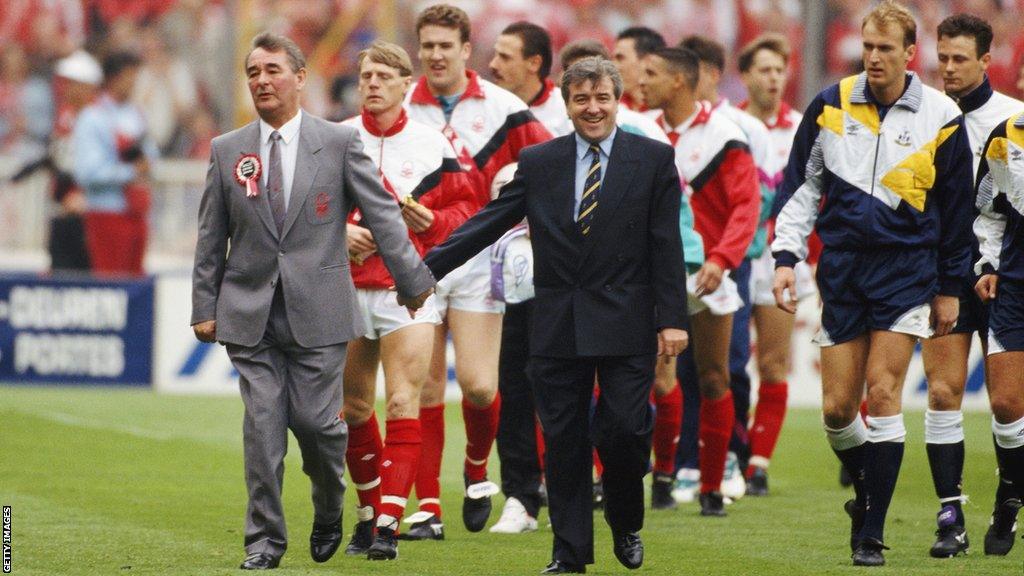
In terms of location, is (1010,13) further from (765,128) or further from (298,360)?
(298,360)

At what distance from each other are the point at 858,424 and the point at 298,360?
2.46 metres

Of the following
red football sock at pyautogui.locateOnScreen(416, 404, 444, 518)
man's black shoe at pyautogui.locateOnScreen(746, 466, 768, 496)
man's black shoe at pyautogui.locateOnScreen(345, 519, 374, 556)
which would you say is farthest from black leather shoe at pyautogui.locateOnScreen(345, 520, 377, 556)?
man's black shoe at pyautogui.locateOnScreen(746, 466, 768, 496)

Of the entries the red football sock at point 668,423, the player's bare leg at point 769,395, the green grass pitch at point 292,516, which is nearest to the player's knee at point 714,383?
the red football sock at point 668,423

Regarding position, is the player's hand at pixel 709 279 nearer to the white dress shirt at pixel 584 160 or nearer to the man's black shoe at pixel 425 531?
the man's black shoe at pixel 425 531

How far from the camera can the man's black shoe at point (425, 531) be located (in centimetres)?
899

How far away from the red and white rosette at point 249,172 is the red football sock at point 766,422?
4598mm

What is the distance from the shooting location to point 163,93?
23.9 meters

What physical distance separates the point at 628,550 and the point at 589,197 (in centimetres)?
144

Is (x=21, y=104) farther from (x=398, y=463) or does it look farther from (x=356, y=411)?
(x=398, y=463)

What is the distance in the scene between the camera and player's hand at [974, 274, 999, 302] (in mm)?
8438

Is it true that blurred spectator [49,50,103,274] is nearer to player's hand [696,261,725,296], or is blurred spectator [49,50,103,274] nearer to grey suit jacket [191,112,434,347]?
player's hand [696,261,725,296]

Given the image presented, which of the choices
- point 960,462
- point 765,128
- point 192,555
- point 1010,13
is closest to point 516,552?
point 192,555

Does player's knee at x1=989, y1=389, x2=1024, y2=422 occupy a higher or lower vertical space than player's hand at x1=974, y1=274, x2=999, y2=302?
lower

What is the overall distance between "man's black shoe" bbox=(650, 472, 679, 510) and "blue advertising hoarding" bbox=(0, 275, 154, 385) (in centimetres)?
823
